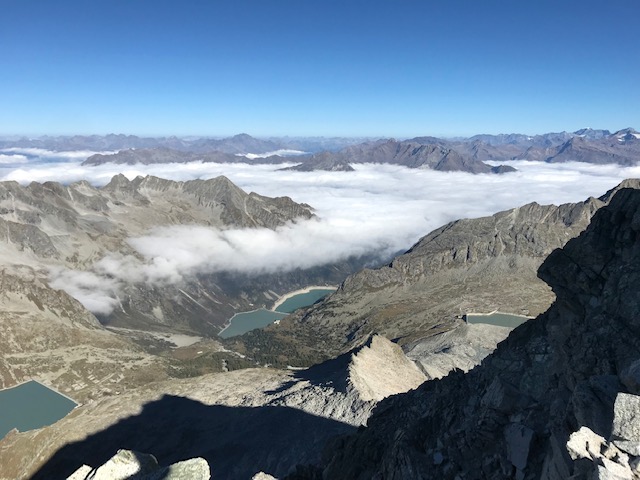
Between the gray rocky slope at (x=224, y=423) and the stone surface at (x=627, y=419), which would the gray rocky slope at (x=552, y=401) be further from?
the gray rocky slope at (x=224, y=423)

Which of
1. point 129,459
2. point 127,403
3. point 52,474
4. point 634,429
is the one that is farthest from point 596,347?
point 127,403

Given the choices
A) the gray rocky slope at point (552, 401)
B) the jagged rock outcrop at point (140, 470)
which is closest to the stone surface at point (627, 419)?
the gray rocky slope at point (552, 401)

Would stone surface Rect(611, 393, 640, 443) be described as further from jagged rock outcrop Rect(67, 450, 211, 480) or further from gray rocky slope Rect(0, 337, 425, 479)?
gray rocky slope Rect(0, 337, 425, 479)

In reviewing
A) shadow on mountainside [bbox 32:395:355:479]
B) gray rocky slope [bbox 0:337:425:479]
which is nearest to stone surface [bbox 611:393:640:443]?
gray rocky slope [bbox 0:337:425:479]

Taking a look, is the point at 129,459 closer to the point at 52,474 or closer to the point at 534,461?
the point at 534,461

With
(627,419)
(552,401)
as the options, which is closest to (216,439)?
(552,401)

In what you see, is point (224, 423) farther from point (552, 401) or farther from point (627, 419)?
point (627, 419)
